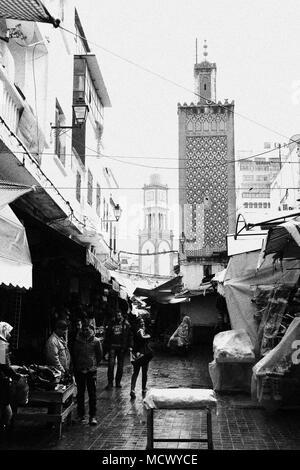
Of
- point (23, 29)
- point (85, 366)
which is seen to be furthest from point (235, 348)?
point (23, 29)

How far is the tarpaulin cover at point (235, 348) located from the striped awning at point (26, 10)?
7080mm

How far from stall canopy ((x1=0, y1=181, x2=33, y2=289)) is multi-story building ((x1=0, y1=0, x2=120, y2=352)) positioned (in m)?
0.96

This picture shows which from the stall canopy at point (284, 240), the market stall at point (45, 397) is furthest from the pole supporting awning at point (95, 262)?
the stall canopy at point (284, 240)

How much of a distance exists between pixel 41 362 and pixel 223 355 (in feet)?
12.3

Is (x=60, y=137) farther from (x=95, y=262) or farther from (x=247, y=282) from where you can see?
(x=247, y=282)

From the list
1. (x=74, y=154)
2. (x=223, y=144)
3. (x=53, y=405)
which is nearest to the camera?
(x=53, y=405)

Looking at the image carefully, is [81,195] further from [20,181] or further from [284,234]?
[284,234]

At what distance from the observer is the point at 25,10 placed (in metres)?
4.77

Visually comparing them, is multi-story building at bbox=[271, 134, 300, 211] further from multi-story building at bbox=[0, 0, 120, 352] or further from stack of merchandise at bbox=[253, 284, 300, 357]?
stack of merchandise at bbox=[253, 284, 300, 357]

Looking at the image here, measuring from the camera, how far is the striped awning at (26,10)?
4562 mm

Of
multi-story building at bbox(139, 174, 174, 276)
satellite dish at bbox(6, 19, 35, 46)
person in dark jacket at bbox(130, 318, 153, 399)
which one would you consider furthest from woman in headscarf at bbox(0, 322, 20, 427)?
multi-story building at bbox(139, 174, 174, 276)

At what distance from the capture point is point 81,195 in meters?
19.0

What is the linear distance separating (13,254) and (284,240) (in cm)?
415

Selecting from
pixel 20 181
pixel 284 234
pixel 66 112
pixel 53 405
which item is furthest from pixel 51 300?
pixel 66 112
